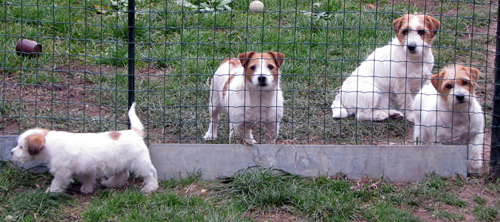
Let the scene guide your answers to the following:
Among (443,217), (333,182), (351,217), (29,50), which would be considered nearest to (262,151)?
(333,182)

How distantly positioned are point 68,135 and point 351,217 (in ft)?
7.73

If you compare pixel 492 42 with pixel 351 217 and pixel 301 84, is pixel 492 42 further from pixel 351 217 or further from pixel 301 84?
pixel 351 217

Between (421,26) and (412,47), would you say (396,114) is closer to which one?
(412,47)

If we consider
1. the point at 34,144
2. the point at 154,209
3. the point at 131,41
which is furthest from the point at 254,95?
the point at 34,144

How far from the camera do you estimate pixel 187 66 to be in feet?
23.7

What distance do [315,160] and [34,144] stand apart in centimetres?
237

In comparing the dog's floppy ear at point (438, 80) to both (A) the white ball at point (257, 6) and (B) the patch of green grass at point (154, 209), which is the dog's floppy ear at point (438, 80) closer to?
(B) the patch of green grass at point (154, 209)

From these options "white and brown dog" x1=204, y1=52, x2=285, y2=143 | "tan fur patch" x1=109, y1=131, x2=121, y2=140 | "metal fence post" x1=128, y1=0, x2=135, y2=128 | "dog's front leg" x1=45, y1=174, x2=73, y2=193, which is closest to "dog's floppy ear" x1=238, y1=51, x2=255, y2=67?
"white and brown dog" x1=204, y1=52, x2=285, y2=143

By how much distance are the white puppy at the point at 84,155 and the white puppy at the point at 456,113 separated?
8.79 feet

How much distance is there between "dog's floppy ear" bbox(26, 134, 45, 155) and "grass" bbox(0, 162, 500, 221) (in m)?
0.34

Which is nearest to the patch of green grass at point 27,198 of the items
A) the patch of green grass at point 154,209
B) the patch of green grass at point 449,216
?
the patch of green grass at point 154,209

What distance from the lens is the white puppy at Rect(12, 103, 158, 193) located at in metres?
4.25

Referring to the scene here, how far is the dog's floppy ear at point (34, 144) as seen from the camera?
4164 millimetres

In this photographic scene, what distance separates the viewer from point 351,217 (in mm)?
4113
